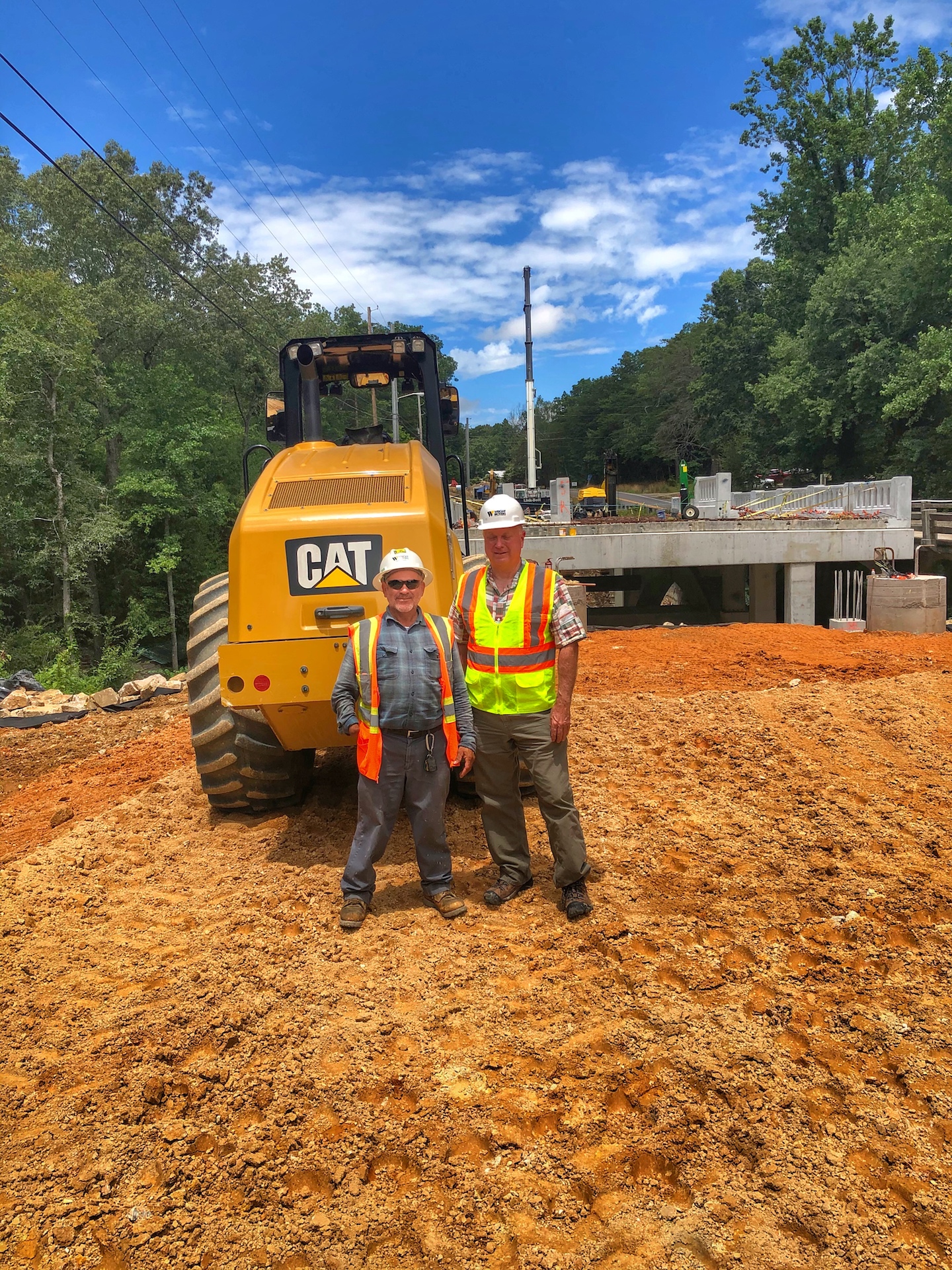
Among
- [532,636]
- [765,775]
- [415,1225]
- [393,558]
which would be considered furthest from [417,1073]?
[765,775]

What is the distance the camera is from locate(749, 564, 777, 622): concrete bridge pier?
19.9m

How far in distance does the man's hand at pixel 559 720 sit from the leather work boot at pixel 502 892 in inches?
30.9

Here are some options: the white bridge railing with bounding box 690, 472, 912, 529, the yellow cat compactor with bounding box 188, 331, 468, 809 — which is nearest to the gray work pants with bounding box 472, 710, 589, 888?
→ the yellow cat compactor with bounding box 188, 331, 468, 809

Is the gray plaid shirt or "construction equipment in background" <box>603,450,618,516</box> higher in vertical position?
"construction equipment in background" <box>603,450,618,516</box>

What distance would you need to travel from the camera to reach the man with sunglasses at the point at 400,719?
3.80 metres

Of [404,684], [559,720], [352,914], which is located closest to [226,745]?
[352,914]

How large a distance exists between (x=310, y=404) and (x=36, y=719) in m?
6.39

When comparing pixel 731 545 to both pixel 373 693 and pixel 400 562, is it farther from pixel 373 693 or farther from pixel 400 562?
pixel 373 693

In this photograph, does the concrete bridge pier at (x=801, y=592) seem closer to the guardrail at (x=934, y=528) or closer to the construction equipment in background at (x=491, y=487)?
the guardrail at (x=934, y=528)

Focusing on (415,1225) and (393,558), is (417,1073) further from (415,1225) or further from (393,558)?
(393,558)

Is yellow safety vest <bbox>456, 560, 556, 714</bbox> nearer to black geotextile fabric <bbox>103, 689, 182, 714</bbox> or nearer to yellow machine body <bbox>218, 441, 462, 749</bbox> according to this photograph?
yellow machine body <bbox>218, 441, 462, 749</bbox>

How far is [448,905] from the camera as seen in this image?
12.9ft

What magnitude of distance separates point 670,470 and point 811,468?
111ft

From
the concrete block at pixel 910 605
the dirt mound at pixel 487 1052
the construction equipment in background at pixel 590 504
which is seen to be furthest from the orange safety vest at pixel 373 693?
the construction equipment in background at pixel 590 504
